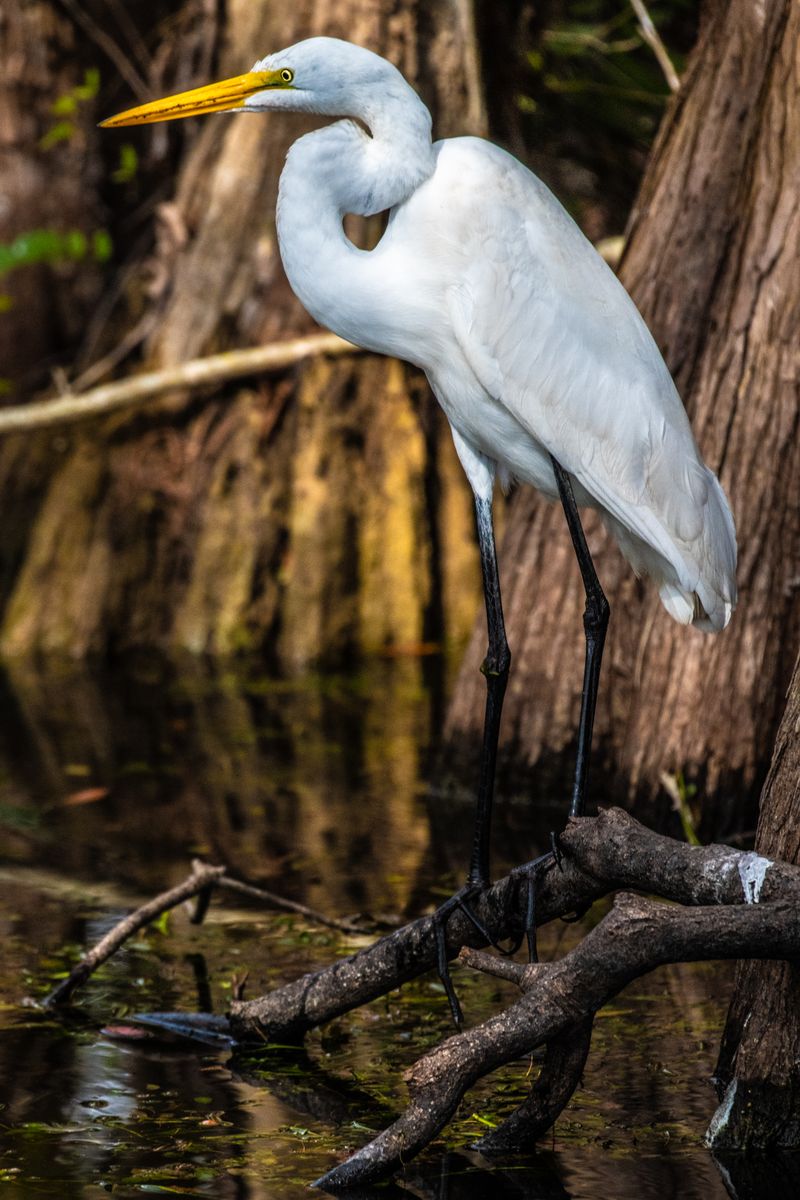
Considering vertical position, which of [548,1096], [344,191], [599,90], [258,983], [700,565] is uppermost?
[599,90]

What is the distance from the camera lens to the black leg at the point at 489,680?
3713 mm

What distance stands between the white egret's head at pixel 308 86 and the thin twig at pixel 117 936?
1.76m

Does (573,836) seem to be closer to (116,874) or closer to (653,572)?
(653,572)

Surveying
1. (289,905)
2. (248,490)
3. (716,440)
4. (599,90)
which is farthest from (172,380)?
(289,905)

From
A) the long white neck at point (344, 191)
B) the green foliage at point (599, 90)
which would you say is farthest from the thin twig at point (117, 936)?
the green foliage at point (599, 90)

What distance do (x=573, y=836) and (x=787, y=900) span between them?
0.44 m

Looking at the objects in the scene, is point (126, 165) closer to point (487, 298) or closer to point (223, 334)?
point (223, 334)

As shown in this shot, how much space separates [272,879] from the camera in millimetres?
5094

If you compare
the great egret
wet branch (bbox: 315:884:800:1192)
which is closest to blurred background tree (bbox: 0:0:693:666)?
the great egret

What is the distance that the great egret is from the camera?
3.62 m

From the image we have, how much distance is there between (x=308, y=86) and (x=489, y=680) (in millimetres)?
1400

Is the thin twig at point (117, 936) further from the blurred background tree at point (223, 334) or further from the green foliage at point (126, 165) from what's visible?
the green foliage at point (126, 165)

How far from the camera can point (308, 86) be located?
12.0 ft

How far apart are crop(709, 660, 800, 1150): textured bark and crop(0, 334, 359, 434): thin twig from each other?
5329mm
